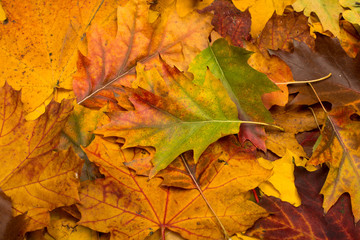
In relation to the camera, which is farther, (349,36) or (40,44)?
(349,36)

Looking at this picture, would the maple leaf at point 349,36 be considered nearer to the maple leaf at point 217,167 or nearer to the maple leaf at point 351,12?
the maple leaf at point 351,12

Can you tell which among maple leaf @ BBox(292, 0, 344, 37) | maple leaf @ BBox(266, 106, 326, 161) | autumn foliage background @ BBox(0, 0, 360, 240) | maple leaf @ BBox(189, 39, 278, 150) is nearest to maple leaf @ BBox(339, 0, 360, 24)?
maple leaf @ BBox(292, 0, 344, 37)

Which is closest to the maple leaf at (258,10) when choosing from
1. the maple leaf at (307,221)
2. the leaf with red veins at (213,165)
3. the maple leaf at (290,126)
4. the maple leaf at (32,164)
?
the maple leaf at (290,126)

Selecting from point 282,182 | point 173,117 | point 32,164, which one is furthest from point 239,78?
point 32,164

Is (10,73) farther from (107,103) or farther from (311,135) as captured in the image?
(311,135)

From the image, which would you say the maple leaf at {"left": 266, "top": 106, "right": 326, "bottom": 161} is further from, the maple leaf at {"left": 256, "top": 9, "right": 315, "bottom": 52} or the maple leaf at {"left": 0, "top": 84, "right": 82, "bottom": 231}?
the maple leaf at {"left": 0, "top": 84, "right": 82, "bottom": 231}

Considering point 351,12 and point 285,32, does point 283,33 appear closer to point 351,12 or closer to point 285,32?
point 285,32
